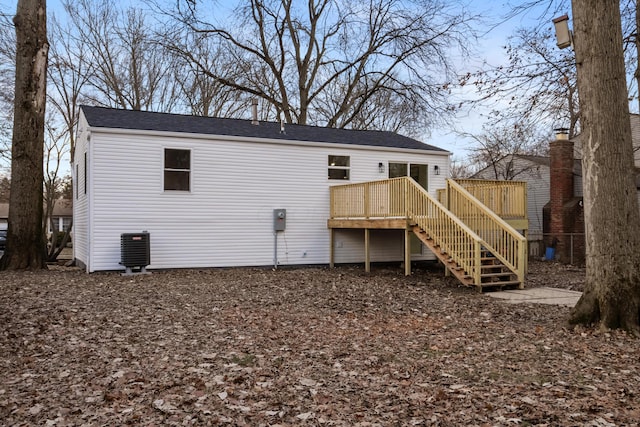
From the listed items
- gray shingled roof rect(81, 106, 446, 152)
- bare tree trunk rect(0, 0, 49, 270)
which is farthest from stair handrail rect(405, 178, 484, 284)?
bare tree trunk rect(0, 0, 49, 270)

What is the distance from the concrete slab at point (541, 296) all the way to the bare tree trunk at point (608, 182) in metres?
2.19

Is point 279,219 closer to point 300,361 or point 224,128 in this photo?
point 224,128

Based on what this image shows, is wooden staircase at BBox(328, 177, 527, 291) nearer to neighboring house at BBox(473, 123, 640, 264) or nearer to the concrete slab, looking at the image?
the concrete slab

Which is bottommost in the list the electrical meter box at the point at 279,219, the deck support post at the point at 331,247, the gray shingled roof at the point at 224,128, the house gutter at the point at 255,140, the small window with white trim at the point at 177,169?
the deck support post at the point at 331,247

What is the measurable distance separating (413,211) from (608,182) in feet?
17.4

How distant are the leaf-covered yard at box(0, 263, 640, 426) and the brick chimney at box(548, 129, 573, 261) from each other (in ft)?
34.9

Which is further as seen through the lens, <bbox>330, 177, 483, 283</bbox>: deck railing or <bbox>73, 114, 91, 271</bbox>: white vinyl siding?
<bbox>73, 114, 91, 271</bbox>: white vinyl siding

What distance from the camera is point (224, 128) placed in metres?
13.7

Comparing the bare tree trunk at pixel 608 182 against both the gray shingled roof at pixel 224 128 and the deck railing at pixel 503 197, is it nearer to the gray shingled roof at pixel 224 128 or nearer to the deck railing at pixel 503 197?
the deck railing at pixel 503 197

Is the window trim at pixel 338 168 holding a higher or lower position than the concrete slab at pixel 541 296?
higher

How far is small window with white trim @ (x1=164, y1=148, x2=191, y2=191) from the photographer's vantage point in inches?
488

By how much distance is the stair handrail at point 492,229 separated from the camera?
9.84 meters

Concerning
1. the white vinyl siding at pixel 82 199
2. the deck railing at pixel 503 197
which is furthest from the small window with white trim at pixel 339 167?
the white vinyl siding at pixel 82 199

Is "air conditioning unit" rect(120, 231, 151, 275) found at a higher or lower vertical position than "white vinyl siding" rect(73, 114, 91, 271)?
lower
